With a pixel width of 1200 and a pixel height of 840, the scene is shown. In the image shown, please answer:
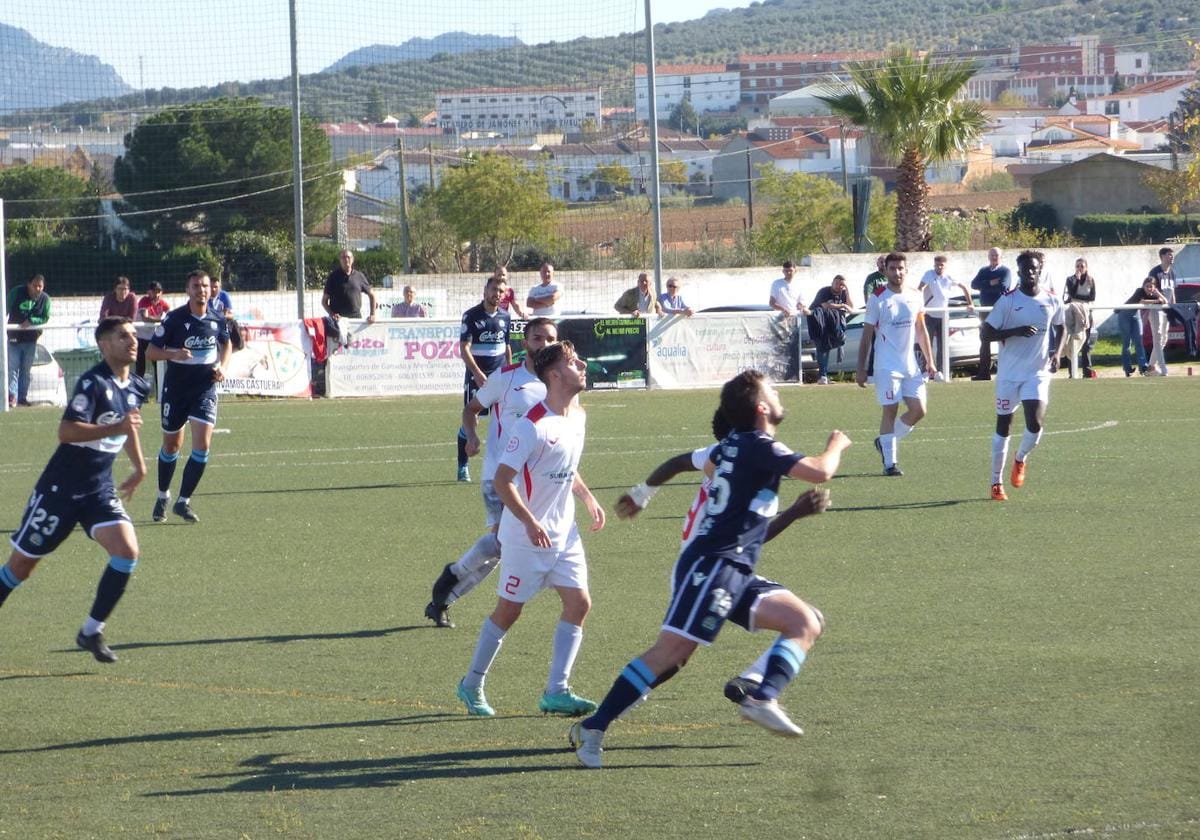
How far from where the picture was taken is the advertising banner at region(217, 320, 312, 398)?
81.6 ft

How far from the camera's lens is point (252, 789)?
614cm

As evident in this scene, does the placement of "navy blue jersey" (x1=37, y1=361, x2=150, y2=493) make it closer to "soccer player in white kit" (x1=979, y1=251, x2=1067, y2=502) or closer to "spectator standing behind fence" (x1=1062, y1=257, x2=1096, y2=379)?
"soccer player in white kit" (x1=979, y1=251, x2=1067, y2=502)

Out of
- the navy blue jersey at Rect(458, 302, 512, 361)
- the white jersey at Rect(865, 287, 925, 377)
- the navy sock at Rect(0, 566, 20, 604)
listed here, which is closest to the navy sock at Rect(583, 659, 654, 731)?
the navy sock at Rect(0, 566, 20, 604)

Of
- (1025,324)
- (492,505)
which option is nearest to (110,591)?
(492,505)

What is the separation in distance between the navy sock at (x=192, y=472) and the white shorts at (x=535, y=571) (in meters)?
7.06

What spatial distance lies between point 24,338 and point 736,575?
67.8 feet

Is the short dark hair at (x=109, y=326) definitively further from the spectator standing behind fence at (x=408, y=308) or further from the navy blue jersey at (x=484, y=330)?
the spectator standing behind fence at (x=408, y=308)

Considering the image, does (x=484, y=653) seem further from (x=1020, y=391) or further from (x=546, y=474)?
(x=1020, y=391)

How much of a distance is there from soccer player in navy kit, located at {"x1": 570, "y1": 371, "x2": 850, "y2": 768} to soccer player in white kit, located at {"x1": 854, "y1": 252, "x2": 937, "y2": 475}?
896 cm

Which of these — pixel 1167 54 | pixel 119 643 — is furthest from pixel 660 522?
pixel 1167 54

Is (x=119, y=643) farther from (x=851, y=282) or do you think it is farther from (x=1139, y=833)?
(x=851, y=282)

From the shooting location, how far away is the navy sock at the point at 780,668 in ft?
19.9

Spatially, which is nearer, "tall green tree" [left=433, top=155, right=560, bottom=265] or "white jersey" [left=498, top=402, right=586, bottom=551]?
"white jersey" [left=498, top=402, right=586, bottom=551]

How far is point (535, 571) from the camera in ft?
23.0
